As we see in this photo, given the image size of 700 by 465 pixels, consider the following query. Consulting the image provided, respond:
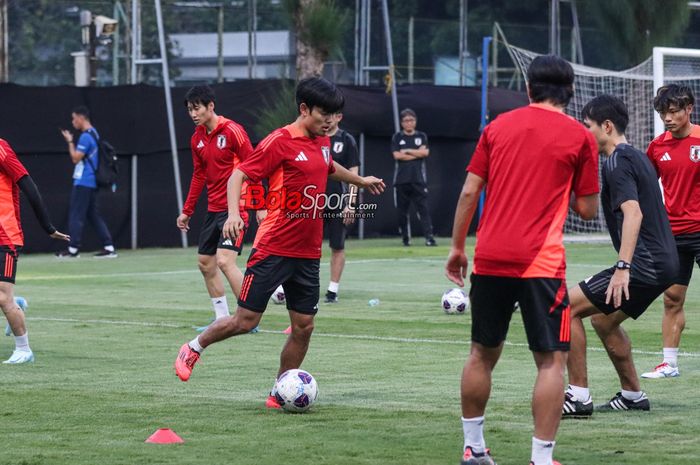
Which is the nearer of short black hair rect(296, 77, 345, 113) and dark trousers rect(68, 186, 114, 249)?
short black hair rect(296, 77, 345, 113)

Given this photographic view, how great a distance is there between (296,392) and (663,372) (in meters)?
3.09

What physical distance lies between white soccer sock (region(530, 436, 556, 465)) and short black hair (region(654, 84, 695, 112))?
4235 millimetres

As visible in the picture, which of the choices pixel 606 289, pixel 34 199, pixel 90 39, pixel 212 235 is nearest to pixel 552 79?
pixel 606 289

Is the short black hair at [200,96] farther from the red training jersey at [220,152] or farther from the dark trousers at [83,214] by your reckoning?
the dark trousers at [83,214]

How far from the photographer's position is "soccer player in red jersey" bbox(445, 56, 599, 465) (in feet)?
22.0

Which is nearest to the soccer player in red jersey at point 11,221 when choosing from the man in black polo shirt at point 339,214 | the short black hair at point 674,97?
the man in black polo shirt at point 339,214

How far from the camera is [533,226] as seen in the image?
6727mm

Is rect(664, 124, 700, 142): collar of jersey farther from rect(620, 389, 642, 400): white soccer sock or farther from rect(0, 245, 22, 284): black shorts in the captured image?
rect(0, 245, 22, 284): black shorts

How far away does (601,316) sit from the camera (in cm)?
869

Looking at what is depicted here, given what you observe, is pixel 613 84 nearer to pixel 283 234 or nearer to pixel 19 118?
pixel 19 118

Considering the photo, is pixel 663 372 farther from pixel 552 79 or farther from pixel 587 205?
pixel 552 79

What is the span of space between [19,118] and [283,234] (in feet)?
51.9

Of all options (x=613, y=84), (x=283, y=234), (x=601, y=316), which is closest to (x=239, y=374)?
(x=283, y=234)

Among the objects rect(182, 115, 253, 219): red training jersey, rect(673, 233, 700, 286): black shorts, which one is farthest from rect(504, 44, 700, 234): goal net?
rect(673, 233, 700, 286): black shorts
